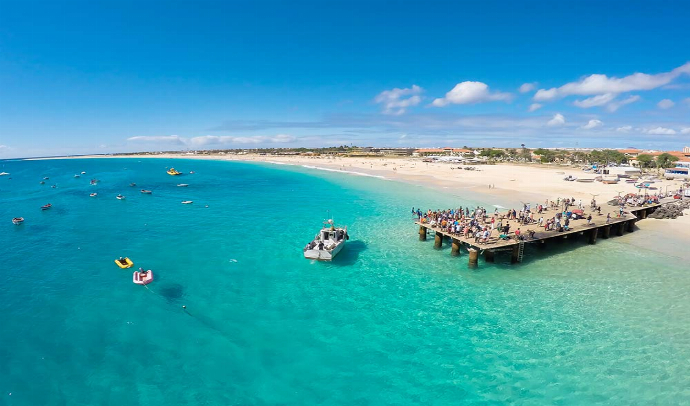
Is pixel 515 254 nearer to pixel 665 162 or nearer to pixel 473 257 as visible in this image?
pixel 473 257

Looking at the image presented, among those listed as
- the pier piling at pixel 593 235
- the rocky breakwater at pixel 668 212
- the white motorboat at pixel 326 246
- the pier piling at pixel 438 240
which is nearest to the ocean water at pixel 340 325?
the pier piling at pixel 593 235

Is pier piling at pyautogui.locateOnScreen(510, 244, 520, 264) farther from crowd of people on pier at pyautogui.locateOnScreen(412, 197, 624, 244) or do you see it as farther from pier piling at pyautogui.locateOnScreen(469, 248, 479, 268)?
pier piling at pyautogui.locateOnScreen(469, 248, 479, 268)

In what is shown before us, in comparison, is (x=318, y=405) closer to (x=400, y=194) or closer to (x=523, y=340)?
(x=523, y=340)

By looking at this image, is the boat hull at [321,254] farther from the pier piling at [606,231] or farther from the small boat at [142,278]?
the pier piling at [606,231]

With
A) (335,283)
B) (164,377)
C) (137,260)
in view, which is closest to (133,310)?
(164,377)

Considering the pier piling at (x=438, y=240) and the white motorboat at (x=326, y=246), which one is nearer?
the white motorboat at (x=326, y=246)

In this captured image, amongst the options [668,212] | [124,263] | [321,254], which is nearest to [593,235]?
[668,212]
